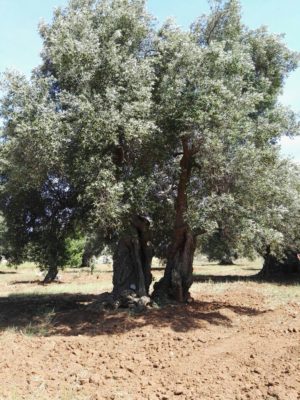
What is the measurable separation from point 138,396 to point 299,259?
22.5m

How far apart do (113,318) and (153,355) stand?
370cm

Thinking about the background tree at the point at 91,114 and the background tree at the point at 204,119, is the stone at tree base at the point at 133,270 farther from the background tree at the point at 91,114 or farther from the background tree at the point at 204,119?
the background tree at the point at 91,114

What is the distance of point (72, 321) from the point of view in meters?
13.0

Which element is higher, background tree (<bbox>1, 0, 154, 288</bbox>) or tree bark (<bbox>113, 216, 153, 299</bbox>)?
background tree (<bbox>1, 0, 154, 288</bbox>)

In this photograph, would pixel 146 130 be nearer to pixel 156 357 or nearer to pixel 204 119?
pixel 204 119

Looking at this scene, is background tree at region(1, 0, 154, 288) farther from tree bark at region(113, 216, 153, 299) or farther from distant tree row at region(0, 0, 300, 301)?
tree bark at region(113, 216, 153, 299)

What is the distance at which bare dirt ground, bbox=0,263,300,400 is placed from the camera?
24.7ft

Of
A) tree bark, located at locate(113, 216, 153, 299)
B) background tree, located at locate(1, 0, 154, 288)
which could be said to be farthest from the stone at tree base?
background tree, located at locate(1, 0, 154, 288)

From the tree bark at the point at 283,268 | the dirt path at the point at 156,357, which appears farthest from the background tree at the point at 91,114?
the tree bark at the point at 283,268

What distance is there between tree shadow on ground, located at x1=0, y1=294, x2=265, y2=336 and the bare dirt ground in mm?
29

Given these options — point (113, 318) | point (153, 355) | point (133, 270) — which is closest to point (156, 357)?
point (153, 355)

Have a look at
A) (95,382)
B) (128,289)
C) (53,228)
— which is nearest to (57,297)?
(53,228)

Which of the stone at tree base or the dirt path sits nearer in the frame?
the dirt path

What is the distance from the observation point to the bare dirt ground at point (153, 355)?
7.53 meters
